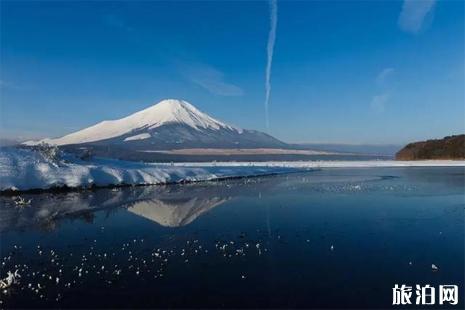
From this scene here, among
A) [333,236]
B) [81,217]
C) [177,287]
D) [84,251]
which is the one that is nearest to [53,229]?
[81,217]

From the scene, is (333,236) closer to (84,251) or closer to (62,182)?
(84,251)

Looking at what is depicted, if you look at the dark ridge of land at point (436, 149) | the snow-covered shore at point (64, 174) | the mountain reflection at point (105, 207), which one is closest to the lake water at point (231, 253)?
the mountain reflection at point (105, 207)

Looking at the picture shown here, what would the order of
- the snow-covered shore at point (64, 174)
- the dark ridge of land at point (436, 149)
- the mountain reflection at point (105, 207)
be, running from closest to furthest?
the mountain reflection at point (105, 207) < the snow-covered shore at point (64, 174) < the dark ridge of land at point (436, 149)

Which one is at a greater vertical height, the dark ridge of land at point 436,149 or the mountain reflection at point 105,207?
the dark ridge of land at point 436,149

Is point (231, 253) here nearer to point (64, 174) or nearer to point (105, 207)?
point (105, 207)

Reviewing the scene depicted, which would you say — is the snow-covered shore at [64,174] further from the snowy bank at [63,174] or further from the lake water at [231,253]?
the lake water at [231,253]

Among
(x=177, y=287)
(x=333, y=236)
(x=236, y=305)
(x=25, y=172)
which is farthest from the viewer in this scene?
(x=25, y=172)

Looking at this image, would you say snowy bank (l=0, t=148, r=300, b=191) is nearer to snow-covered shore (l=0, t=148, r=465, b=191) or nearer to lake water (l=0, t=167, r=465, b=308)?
snow-covered shore (l=0, t=148, r=465, b=191)
